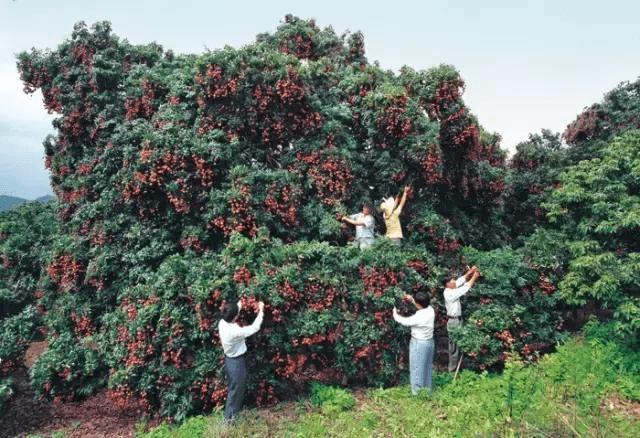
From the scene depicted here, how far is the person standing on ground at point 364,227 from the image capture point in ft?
29.5

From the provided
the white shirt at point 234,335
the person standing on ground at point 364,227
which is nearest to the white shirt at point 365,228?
the person standing on ground at point 364,227

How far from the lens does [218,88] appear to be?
9.23 metres

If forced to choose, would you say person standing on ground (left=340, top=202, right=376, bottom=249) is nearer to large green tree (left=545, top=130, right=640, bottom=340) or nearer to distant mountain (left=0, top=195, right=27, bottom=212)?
large green tree (left=545, top=130, right=640, bottom=340)

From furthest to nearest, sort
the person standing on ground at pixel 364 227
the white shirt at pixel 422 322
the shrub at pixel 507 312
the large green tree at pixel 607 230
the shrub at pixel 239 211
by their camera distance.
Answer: the person standing on ground at pixel 364 227
the shrub at pixel 507 312
the large green tree at pixel 607 230
the shrub at pixel 239 211
the white shirt at pixel 422 322

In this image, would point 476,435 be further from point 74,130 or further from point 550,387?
point 74,130

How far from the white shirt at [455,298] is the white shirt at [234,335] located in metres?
3.43

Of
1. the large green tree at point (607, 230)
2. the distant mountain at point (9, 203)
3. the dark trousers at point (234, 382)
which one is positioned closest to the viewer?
the dark trousers at point (234, 382)

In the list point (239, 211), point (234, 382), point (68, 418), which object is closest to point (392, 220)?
point (239, 211)

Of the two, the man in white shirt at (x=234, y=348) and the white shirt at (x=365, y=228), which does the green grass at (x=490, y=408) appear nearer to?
the man in white shirt at (x=234, y=348)

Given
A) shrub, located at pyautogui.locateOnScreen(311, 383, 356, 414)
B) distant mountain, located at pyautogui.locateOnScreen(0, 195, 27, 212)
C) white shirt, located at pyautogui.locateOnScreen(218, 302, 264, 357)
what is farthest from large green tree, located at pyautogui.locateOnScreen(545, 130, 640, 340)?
distant mountain, located at pyautogui.locateOnScreen(0, 195, 27, 212)

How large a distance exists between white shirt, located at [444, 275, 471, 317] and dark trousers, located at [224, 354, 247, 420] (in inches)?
147

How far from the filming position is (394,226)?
9.20 meters

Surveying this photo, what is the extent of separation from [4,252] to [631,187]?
16.2 m

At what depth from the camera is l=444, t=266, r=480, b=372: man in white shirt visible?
8208 millimetres
